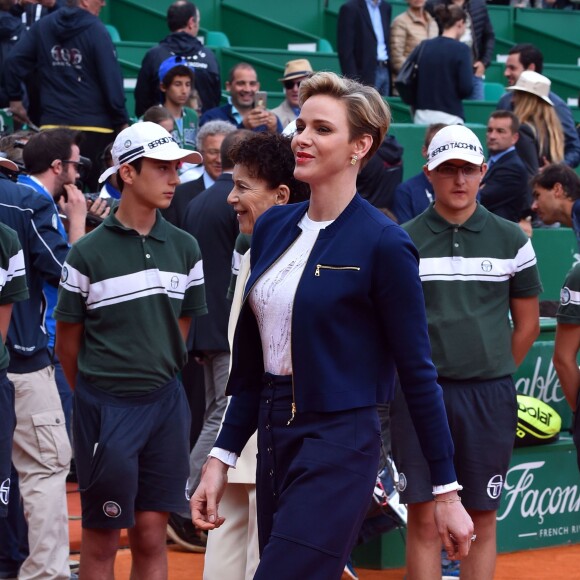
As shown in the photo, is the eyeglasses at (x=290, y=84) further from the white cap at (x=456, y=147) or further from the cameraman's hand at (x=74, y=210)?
the white cap at (x=456, y=147)

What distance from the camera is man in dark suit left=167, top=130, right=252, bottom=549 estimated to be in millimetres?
6949

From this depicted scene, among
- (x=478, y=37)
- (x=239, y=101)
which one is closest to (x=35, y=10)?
(x=239, y=101)

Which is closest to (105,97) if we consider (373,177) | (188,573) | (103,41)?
(103,41)

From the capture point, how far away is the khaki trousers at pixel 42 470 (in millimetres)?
5934

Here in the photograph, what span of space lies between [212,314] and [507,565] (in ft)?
6.81

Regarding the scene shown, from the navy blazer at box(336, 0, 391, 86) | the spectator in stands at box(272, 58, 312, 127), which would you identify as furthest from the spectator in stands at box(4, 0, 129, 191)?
the navy blazer at box(336, 0, 391, 86)

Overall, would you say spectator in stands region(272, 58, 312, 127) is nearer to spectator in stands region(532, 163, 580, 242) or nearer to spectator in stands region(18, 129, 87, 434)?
spectator in stands region(532, 163, 580, 242)

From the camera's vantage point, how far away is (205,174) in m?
8.44

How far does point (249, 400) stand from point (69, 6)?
24.4 feet

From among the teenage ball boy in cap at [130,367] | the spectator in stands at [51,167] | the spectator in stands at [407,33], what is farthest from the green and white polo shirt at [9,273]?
the spectator in stands at [407,33]

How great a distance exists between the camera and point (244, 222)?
Answer: 16.6 feet

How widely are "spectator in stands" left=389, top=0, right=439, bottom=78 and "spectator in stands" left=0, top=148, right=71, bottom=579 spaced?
901cm

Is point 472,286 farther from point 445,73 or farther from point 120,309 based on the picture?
point 445,73

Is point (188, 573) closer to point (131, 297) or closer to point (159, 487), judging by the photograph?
point (159, 487)
